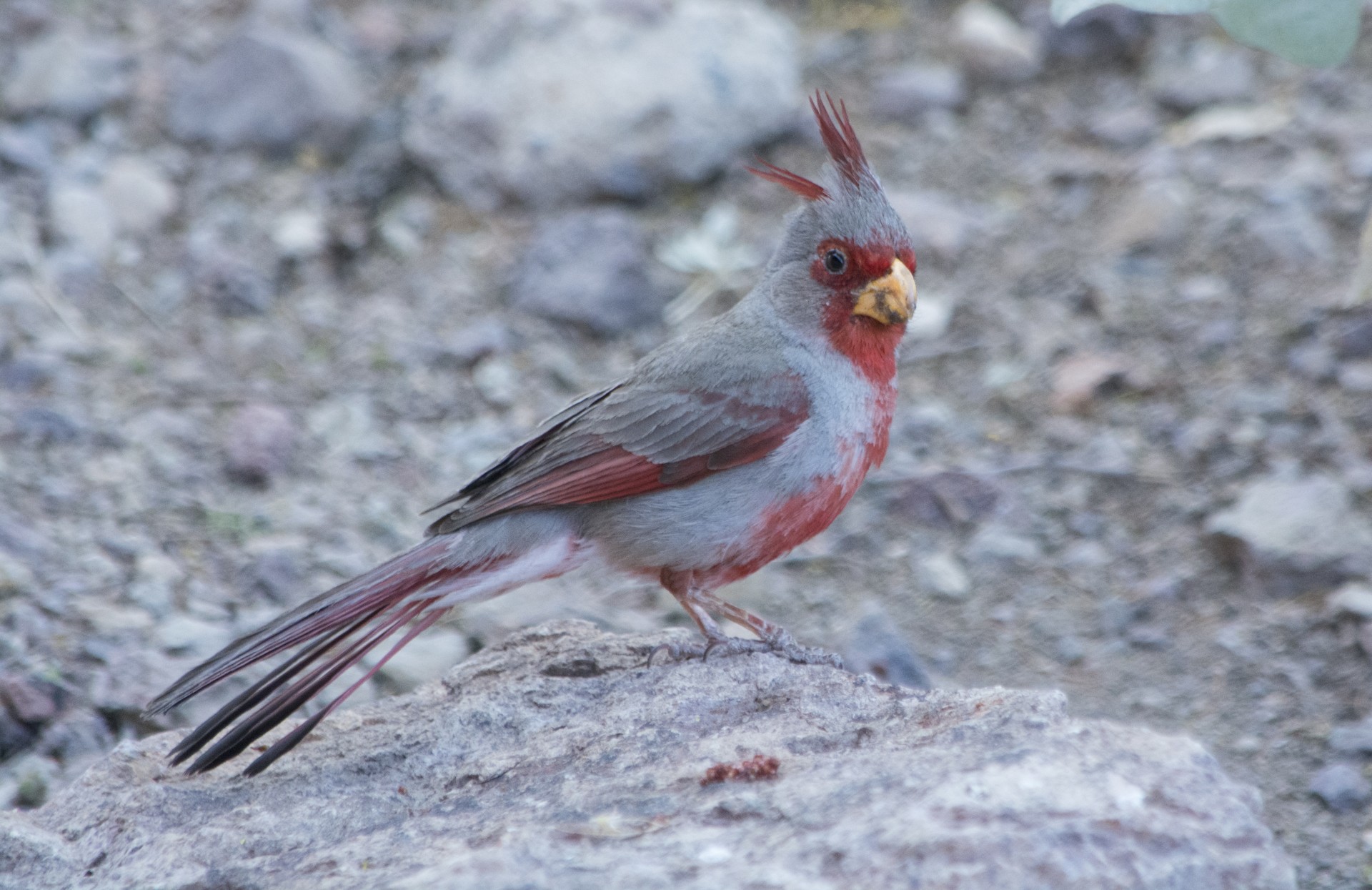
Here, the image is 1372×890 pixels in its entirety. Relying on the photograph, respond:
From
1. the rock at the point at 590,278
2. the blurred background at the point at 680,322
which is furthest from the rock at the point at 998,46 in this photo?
the rock at the point at 590,278

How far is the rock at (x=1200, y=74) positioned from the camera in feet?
20.8

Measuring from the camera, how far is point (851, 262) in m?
3.94

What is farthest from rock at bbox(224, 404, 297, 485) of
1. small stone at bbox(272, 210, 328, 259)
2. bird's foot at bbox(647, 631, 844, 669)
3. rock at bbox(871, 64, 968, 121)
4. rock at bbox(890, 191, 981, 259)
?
rock at bbox(871, 64, 968, 121)

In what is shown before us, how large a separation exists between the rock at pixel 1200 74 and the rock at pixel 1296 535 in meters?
2.25

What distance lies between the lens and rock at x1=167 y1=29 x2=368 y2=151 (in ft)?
20.6

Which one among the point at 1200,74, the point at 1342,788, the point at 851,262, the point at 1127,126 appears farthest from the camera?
the point at 1200,74

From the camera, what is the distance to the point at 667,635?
3787 millimetres

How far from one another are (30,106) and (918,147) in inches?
142

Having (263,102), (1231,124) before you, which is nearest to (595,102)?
(263,102)

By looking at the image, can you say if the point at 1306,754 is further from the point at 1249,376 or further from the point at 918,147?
the point at 918,147

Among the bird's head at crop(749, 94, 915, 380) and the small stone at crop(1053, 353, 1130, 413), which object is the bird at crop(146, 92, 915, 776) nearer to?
the bird's head at crop(749, 94, 915, 380)

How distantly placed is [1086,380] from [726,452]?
2.04m

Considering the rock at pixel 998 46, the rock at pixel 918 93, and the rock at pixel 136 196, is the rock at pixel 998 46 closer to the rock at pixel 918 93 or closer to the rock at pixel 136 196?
the rock at pixel 918 93

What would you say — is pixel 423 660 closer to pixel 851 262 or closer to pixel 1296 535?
pixel 851 262
